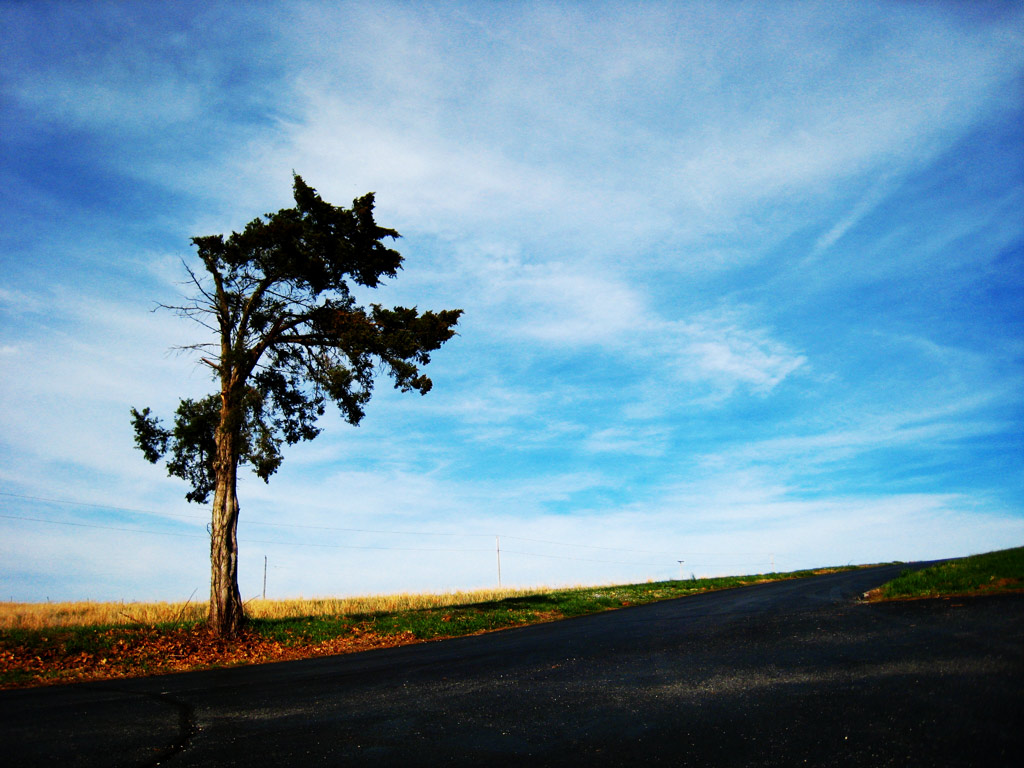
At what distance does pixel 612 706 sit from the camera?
751 centimetres

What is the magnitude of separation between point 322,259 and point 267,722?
15964mm

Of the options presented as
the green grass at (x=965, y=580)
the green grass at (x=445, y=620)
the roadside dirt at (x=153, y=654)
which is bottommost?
the green grass at (x=445, y=620)

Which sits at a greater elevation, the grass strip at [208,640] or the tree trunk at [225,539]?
the tree trunk at [225,539]

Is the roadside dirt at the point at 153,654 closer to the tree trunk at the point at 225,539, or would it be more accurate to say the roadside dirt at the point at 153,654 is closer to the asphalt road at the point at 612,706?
the tree trunk at the point at 225,539

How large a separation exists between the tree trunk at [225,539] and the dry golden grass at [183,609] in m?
3.31

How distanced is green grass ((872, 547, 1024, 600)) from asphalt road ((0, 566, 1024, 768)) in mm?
2407

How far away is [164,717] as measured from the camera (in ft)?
27.3

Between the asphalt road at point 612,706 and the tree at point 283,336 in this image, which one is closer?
the asphalt road at point 612,706

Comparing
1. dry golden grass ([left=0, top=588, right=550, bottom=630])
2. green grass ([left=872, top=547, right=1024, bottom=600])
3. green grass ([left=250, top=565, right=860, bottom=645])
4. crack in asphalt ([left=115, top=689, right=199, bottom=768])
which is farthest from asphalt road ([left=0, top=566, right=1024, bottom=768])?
dry golden grass ([left=0, top=588, right=550, bottom=630])

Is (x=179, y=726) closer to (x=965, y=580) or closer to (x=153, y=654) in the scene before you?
(x=153, y=654)

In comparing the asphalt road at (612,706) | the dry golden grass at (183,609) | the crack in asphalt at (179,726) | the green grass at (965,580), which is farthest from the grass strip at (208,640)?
the green grass at (965,580)

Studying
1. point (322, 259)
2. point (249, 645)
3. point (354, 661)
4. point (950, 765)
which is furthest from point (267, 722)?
point (322, 259)

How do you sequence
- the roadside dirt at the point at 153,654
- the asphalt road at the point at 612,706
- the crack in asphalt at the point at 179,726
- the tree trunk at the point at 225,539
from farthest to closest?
the tree trunk at the point at 225,539 → the roadside dirt at the point at 153,654 → the crack in asphalt at the point at 179,726 → the asphalt road at the point at 612,706

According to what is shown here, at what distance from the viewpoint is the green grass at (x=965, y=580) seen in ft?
48.3
